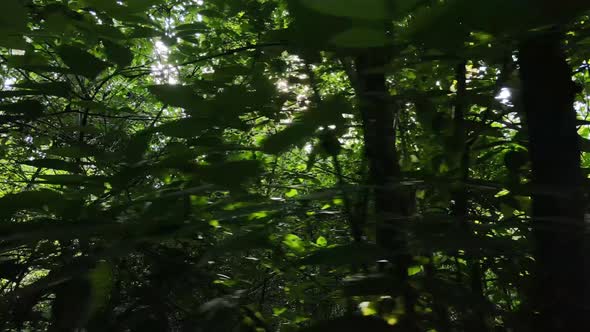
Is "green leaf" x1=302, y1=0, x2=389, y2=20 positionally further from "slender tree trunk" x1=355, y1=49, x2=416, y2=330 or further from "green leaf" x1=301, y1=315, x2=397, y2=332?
"green leaf" x1=301, y1=315, x2=397, y2=332

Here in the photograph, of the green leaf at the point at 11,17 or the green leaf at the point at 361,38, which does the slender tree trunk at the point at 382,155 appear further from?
the green leaf at the point at 11,17

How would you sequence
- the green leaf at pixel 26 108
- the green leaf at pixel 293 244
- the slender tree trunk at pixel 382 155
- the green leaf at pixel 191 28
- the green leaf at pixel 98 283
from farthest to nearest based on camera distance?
the green leaf at pixel 191 28
the green leaf at pixel 293 244
the green leaf at pixel 26 108
the slender tree trunk at pixel 382 155
the green leaf at pixel 98 283

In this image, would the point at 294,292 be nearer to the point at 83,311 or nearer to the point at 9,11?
the point at 83,311

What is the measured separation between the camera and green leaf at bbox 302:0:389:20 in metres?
0.49

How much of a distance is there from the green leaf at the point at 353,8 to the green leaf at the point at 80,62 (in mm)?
476

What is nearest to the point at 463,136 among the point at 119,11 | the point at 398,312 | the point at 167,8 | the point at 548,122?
the point at 548,122

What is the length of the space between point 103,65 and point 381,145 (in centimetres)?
55

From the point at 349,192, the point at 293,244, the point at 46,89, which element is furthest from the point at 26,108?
the point at 293,244

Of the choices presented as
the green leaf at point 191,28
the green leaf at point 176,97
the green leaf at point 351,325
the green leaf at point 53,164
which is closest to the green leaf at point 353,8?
the green leaf at point 176,97

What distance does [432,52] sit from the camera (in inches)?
30.5

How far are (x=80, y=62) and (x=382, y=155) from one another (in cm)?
59

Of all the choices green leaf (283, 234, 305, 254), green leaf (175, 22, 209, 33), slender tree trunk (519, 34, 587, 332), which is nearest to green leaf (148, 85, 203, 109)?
slender tree trunk (519, 34, 587, 332)

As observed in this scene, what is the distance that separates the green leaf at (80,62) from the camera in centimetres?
80

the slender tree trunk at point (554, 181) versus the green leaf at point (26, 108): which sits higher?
the green leaf at point (26, 108)
